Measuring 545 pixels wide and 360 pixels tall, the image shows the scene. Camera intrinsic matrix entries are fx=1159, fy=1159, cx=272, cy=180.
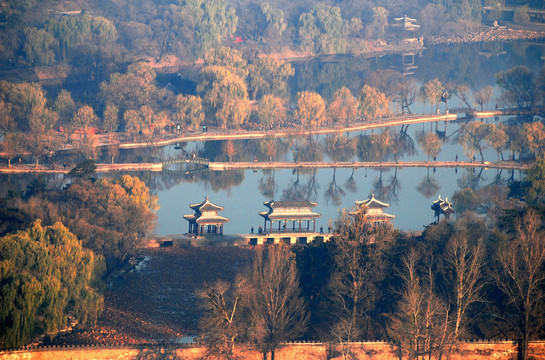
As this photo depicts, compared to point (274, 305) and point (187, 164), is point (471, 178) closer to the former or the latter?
point (187, 164)

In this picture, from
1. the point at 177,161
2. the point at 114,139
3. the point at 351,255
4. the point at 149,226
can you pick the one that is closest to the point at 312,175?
the point at 177,161

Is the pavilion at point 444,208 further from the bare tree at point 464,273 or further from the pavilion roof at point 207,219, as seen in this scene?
the bare tree at point 464,273

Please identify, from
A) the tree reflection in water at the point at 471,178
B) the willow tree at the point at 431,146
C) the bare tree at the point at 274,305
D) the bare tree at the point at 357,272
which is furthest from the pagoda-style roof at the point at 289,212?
the willow tree at the point at 431,146

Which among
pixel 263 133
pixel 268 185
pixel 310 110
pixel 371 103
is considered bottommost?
pixel 268 185

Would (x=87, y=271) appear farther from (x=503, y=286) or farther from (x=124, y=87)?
(x=124, y=87)

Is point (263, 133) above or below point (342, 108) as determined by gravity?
below

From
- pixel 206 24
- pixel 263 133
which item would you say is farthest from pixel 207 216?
pixel 206 24

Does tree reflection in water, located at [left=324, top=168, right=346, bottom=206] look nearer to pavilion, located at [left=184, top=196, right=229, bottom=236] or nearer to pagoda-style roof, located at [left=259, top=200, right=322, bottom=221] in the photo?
pagoda-style roof, located at [left=259, top=200, right=322, bottom=221]
